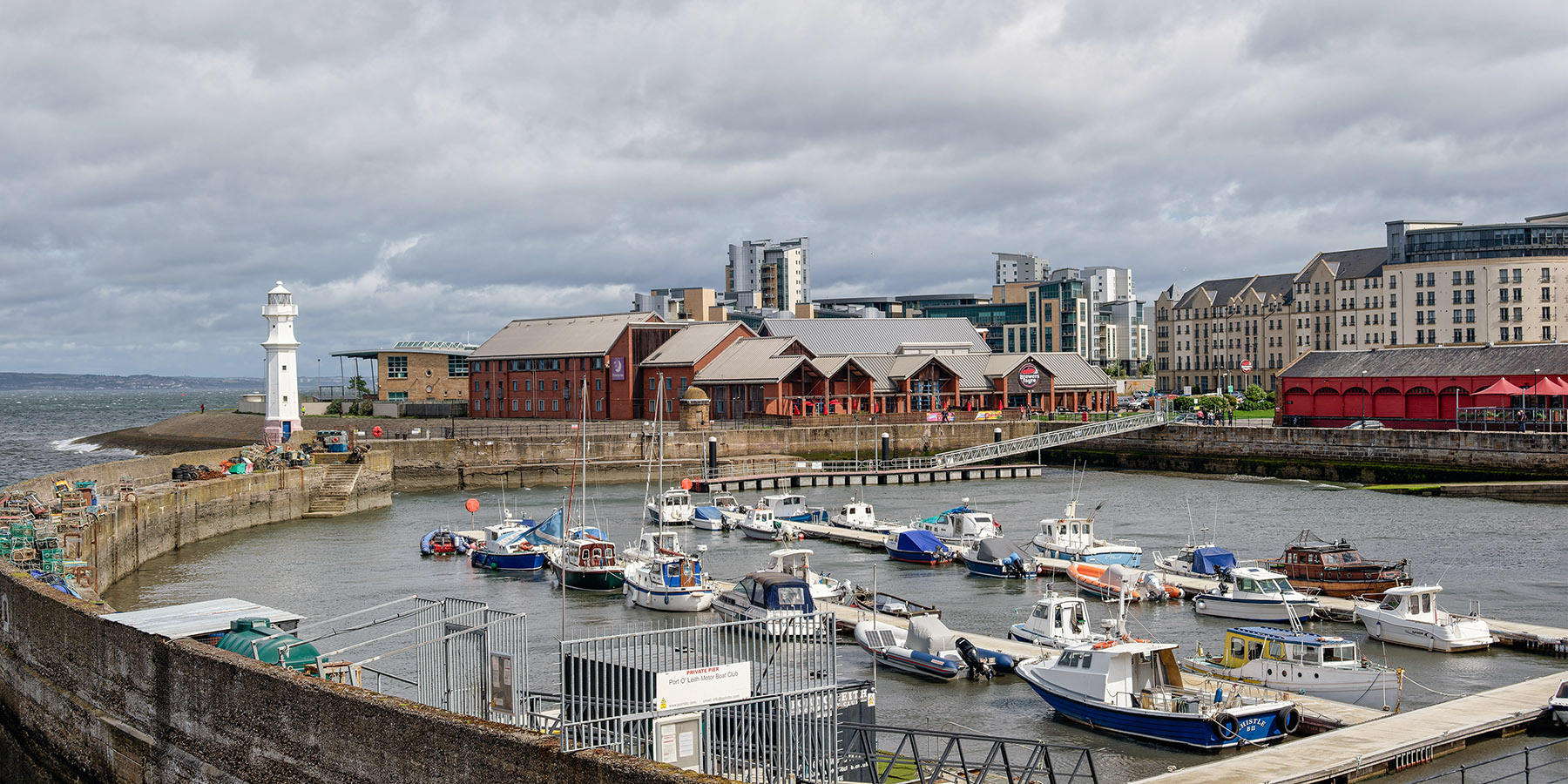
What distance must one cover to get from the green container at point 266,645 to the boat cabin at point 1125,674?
14571 millimetres

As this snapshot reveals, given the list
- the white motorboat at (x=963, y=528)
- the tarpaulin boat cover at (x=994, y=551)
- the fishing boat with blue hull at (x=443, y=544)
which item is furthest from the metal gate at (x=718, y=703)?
the fishing boat with blue hull at (x=443, y=544)

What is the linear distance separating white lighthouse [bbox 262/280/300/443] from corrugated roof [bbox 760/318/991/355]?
149ft

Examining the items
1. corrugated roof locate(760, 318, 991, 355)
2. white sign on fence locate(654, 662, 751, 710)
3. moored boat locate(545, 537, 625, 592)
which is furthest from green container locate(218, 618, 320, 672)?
corrugated roof locate(760, 318, 991, 355)

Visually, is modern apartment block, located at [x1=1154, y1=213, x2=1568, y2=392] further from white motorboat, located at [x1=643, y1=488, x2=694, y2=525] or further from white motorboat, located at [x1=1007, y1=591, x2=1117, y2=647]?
white motorboat, located at [x1=1007, y1=591, x2=1117, y2=647]

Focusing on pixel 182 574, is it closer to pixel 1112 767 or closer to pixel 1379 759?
pixel 1112 767

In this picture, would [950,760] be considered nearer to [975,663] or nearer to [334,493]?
[975,663]

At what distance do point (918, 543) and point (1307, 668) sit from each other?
22863mm

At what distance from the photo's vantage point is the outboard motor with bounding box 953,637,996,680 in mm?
31219

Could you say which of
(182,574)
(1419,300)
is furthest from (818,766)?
(1419,300)

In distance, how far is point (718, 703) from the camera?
1523 centimetres

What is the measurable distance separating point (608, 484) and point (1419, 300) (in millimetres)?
88880

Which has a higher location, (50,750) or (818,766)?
(818,766)

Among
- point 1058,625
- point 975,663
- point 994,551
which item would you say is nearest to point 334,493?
point 994,551

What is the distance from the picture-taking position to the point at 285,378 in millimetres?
81062
